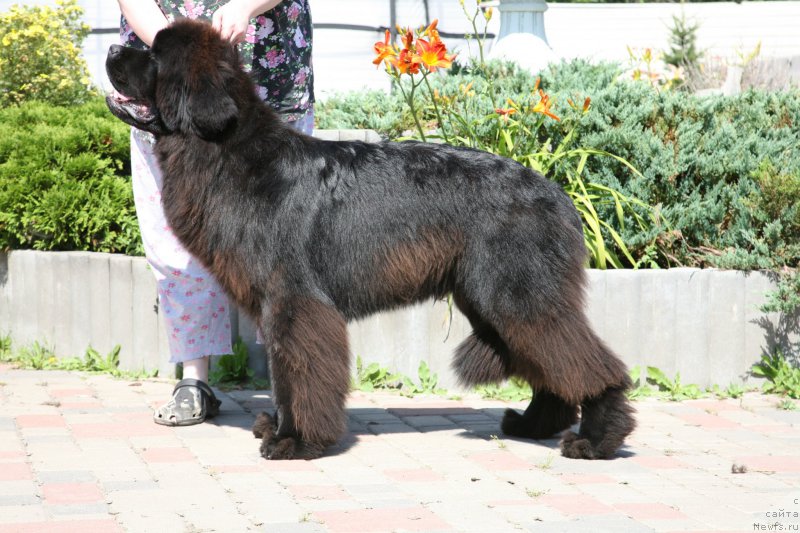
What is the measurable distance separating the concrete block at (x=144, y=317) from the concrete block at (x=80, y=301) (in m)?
0.37

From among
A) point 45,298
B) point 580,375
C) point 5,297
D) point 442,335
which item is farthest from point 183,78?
point 5,297

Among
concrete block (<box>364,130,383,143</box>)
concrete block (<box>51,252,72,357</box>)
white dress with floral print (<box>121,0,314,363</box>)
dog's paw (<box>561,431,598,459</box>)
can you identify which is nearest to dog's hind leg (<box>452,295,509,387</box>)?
dog's paw (<box>561,431,598,459</box>)

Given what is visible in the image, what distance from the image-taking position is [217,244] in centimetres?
419

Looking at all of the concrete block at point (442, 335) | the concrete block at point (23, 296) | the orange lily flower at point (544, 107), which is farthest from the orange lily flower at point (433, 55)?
the concrete block at point (23, 296)

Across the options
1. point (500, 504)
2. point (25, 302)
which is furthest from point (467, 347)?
point (25, 302)

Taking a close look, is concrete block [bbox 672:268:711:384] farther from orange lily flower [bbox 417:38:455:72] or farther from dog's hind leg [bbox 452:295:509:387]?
orange lily flower [bbox 417:38:455:72]

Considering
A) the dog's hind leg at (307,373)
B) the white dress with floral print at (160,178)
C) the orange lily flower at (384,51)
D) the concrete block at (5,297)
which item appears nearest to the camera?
the dog's hind leg at (307,373)

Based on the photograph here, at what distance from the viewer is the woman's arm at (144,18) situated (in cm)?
434

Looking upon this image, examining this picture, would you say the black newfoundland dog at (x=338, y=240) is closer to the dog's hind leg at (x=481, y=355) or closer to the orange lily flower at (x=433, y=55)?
the dog's hind leg at (x=481, y=355)

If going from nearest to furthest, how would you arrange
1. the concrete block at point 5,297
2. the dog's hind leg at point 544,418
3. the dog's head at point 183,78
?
the dog's head at point 183,78, the dog's hind leg at point 544,418, the concrete block at point 5,297

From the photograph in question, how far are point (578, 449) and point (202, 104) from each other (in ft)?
6.88

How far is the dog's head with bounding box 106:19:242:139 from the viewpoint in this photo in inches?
157

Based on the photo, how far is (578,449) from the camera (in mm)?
4246
